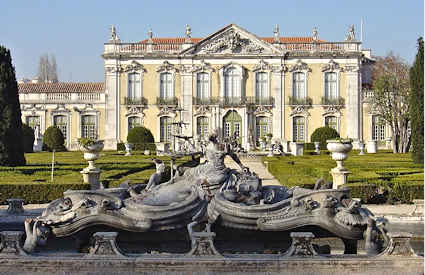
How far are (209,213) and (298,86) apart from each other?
3001cm

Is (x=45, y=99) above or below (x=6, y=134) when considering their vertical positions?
Answer: above

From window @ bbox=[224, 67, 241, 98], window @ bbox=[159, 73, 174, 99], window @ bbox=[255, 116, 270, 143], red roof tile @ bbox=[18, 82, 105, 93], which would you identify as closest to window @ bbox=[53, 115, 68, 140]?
red roof tile @ bbox=[18, 82, 105, 93]

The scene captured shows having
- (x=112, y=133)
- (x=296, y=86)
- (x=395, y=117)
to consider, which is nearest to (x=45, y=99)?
(x=112, y=133)

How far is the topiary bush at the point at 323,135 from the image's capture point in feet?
108

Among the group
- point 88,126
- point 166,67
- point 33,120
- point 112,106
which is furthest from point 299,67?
point 33,120

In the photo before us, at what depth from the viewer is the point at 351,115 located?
3534 centimetres

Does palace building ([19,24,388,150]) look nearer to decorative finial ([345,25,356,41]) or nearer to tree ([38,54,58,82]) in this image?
decorative finial ([345,25,356,41])

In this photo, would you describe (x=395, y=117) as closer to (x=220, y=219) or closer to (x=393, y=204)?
(x=393, y=204)

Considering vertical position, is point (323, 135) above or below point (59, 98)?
below

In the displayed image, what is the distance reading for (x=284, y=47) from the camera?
3547 cm

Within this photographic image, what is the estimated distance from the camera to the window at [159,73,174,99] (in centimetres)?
3581

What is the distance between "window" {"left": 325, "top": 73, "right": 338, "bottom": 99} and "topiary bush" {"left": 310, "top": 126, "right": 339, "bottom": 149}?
2908 mm

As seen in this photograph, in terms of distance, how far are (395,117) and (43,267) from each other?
2600 centimetres

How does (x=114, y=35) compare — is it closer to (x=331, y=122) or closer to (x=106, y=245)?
(x=331, y=122)
